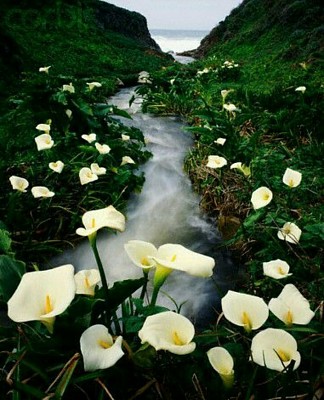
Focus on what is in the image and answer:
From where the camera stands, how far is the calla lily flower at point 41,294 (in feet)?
2.96

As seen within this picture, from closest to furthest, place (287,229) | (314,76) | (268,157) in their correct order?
(287,229) → (268,157) → (314,76)

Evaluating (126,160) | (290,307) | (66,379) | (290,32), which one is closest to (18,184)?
(126,160)

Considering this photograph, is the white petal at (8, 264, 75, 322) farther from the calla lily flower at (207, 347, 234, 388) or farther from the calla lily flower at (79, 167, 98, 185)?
the calla lily flower at (79, 167, 98, 185)

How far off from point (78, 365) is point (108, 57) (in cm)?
1112

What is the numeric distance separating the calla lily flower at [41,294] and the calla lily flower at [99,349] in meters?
0.12

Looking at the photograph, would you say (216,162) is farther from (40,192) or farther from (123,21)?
(123,21)

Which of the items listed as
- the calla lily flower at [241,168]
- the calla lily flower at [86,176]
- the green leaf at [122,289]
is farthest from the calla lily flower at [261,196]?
the calla lily flower at [86,176]

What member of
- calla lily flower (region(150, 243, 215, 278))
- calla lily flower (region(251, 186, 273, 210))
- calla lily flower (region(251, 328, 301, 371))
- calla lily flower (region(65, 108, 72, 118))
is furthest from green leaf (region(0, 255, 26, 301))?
calla lily flower (region(65, 108, 72, 118))

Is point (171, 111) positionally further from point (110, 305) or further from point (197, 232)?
point (110, 305)

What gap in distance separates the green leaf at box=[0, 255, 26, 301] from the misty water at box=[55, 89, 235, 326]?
1.92ft

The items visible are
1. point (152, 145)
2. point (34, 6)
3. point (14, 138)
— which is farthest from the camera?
point (152, 145)

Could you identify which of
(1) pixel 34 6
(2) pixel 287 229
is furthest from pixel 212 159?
(1) pixel 34 6

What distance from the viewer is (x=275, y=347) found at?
96cm

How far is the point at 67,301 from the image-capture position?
2.93ft
